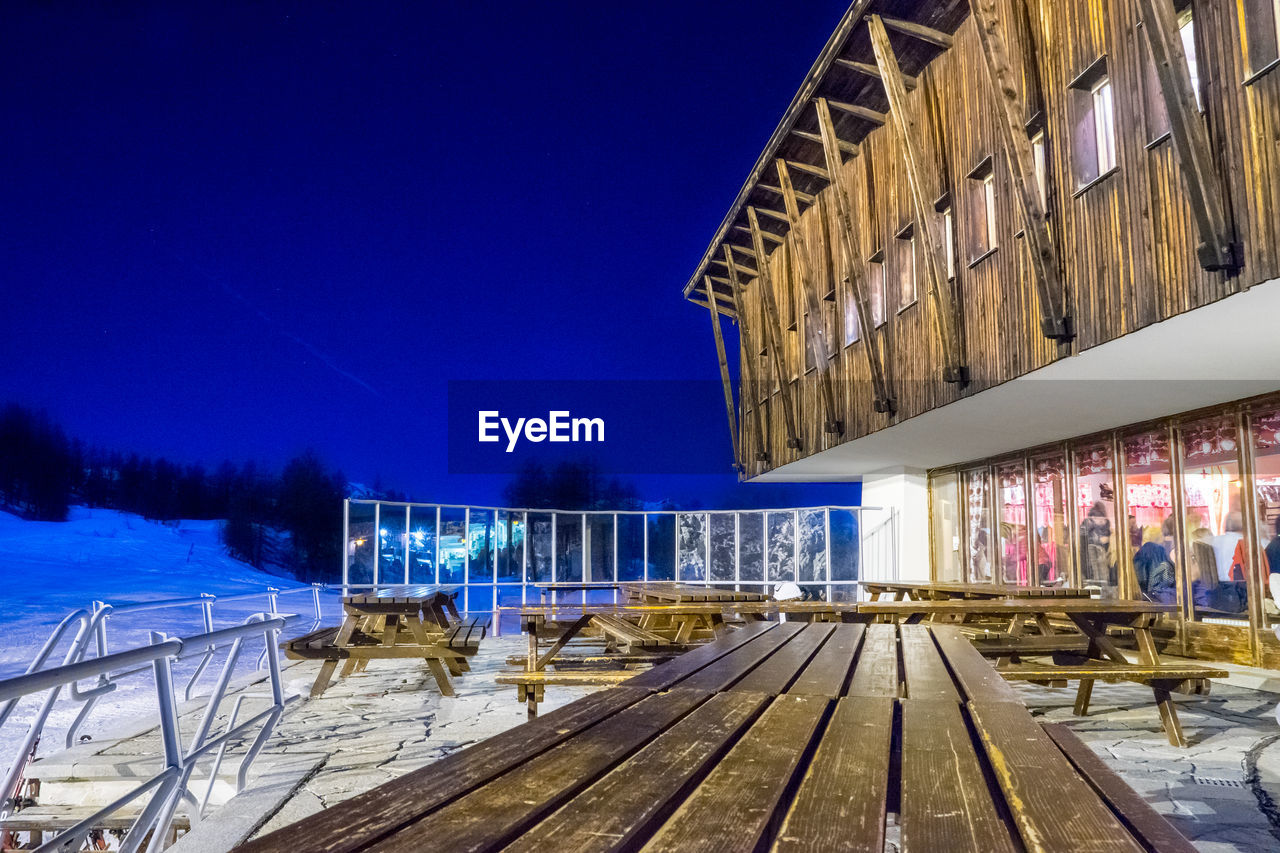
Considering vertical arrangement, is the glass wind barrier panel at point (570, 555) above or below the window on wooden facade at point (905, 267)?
below

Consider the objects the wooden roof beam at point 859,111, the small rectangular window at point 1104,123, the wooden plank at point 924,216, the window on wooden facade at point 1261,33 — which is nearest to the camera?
the window on wooden facade at point 1261,33

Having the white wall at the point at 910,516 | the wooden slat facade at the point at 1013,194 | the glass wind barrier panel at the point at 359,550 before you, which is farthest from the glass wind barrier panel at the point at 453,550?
the white wall at the point at 910,516

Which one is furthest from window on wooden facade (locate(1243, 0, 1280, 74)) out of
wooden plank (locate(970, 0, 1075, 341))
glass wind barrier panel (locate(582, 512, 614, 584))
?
glass wind barrier panel (locate(582, 512, 614, 584))

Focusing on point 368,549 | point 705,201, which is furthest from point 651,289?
point 368,549

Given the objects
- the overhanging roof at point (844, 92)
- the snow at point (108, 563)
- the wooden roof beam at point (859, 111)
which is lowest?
the snow at point (108, 563)

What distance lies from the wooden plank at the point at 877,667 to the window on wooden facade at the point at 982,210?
6.79 meters

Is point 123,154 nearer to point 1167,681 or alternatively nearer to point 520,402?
point 520,402

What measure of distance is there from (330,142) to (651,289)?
96.7 feet

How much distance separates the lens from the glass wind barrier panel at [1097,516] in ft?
36.1

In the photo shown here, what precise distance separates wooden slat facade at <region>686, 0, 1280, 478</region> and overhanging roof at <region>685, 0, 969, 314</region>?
3 centimetres

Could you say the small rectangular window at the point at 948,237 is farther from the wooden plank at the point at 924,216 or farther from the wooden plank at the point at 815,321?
the wooden plank at the point at 815,321

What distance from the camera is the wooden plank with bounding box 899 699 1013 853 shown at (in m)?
1.26

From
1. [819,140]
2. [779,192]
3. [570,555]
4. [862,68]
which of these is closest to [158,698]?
[862,68]

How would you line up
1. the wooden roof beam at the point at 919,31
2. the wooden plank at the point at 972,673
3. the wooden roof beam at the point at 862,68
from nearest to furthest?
the wooden plank at the point at 972,673 < the wooden roof beam at the point at 919,31 < the wooden roof beam at the point at 862,68
